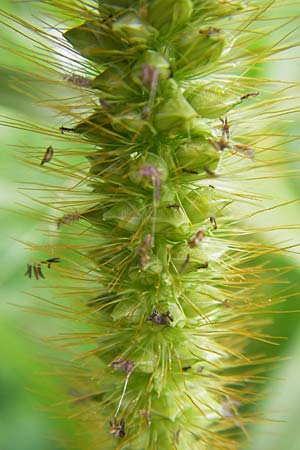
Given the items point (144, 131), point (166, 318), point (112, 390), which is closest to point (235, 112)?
point (144, 131)

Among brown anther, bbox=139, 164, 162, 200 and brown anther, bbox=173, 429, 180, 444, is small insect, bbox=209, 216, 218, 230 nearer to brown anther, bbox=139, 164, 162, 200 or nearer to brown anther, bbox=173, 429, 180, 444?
brown anther, bbox=139, 164, 162, 200

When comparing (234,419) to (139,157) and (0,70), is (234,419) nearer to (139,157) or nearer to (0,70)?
(139,157)

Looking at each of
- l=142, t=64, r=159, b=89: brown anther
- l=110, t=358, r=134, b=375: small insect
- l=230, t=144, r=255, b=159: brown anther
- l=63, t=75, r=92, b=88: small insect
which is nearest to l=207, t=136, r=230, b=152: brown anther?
l=230, t=144, r=255, b=159: brown anther

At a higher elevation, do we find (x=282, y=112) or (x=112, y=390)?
(x=282, y=112)

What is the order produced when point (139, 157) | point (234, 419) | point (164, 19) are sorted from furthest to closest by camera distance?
point (234, 419) → point (139, 157) → point (164, 19)

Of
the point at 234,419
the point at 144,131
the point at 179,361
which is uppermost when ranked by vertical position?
the point at 144,131

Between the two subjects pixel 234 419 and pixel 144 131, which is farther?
pixel 234 419

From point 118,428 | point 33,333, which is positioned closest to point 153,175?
point 118,428

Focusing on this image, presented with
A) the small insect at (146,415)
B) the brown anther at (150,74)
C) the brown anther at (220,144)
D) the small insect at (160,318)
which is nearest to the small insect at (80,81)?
the brown anther at (150,74)

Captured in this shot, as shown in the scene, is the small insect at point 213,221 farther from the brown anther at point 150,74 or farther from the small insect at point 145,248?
the brown anther at point 150,74
